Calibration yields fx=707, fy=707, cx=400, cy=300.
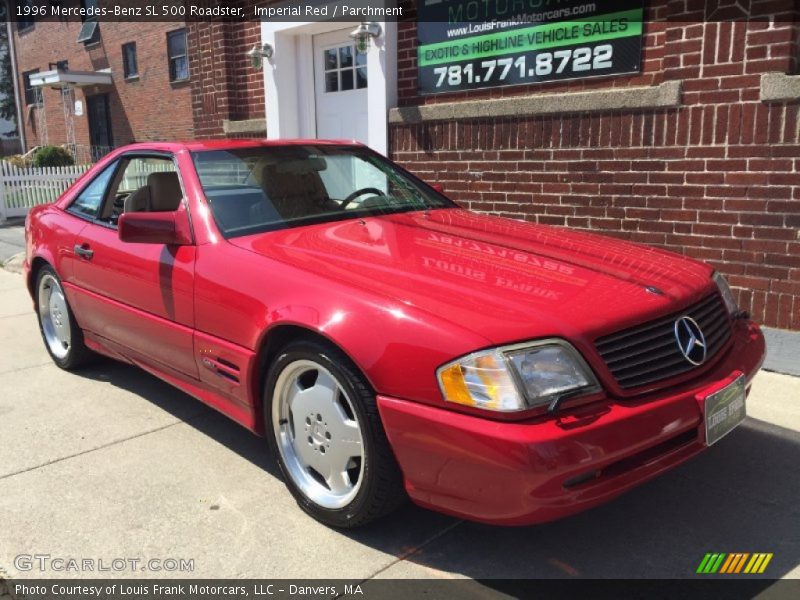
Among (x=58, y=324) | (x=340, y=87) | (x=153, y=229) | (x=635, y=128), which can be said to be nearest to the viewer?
(x=153, y=229)

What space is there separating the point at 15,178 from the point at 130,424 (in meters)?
10.6

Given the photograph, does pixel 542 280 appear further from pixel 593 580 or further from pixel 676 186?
pixel 676 186

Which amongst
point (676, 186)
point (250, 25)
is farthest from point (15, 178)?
point (676, 186)

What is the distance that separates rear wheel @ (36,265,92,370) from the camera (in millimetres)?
4488

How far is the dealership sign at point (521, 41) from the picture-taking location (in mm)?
5621

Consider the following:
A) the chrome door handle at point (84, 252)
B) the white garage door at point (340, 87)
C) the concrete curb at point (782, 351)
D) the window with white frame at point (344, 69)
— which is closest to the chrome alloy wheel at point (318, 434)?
the chrome door handle at point (84, 252)

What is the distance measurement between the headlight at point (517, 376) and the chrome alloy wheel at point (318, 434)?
1.51 ft

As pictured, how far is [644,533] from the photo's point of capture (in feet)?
8.76

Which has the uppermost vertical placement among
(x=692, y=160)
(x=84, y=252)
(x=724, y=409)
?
(x=692, y=160)

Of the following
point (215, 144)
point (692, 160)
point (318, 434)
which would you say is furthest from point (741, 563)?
point (692, 160)

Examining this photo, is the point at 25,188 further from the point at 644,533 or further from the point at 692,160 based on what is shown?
the point at 644,533

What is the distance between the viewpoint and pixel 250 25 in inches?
346

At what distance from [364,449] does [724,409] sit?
129cm

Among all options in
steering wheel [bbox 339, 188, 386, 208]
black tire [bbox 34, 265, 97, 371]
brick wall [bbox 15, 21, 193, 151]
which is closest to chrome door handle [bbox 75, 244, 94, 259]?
black tire [bbox 34, 265, 97, 371]
